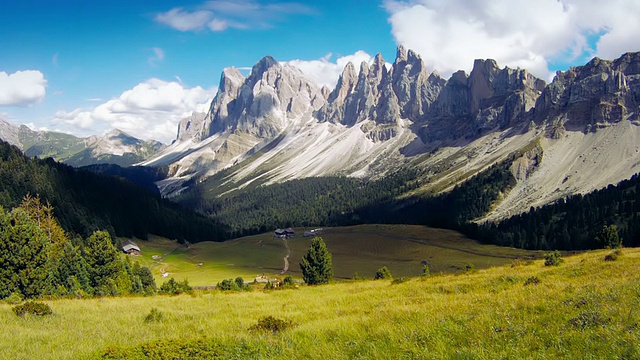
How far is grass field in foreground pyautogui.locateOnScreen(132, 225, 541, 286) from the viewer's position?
109750 mm

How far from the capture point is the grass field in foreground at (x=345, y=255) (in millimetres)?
109750

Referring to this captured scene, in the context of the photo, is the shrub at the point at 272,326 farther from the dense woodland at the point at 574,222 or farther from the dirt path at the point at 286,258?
the dense woodland at the point at 574,222

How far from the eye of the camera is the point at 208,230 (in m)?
191

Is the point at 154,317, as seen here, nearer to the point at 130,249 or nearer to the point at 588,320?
the point at 588,320

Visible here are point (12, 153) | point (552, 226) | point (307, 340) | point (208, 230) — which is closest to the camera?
point (307, 340)

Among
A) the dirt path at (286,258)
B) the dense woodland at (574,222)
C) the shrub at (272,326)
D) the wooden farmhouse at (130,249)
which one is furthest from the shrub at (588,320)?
the dense woodland at (574,222)

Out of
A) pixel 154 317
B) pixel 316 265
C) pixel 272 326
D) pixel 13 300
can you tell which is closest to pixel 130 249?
pixel 316 265

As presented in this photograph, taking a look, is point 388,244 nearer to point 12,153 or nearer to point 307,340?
point 12,153

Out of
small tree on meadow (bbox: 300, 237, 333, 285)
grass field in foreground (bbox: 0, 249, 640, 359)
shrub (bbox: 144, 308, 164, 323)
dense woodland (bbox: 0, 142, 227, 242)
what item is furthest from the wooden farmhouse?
shrub (bbox: 144, 308, 164, 323)

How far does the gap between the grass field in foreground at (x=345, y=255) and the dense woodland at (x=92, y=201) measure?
468 inches

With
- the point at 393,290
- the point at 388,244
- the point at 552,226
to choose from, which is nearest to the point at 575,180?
the point at 552,226

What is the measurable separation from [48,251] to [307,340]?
150 feet

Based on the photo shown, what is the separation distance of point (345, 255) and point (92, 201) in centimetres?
9598

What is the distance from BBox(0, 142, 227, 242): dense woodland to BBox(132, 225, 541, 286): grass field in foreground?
468 inches
